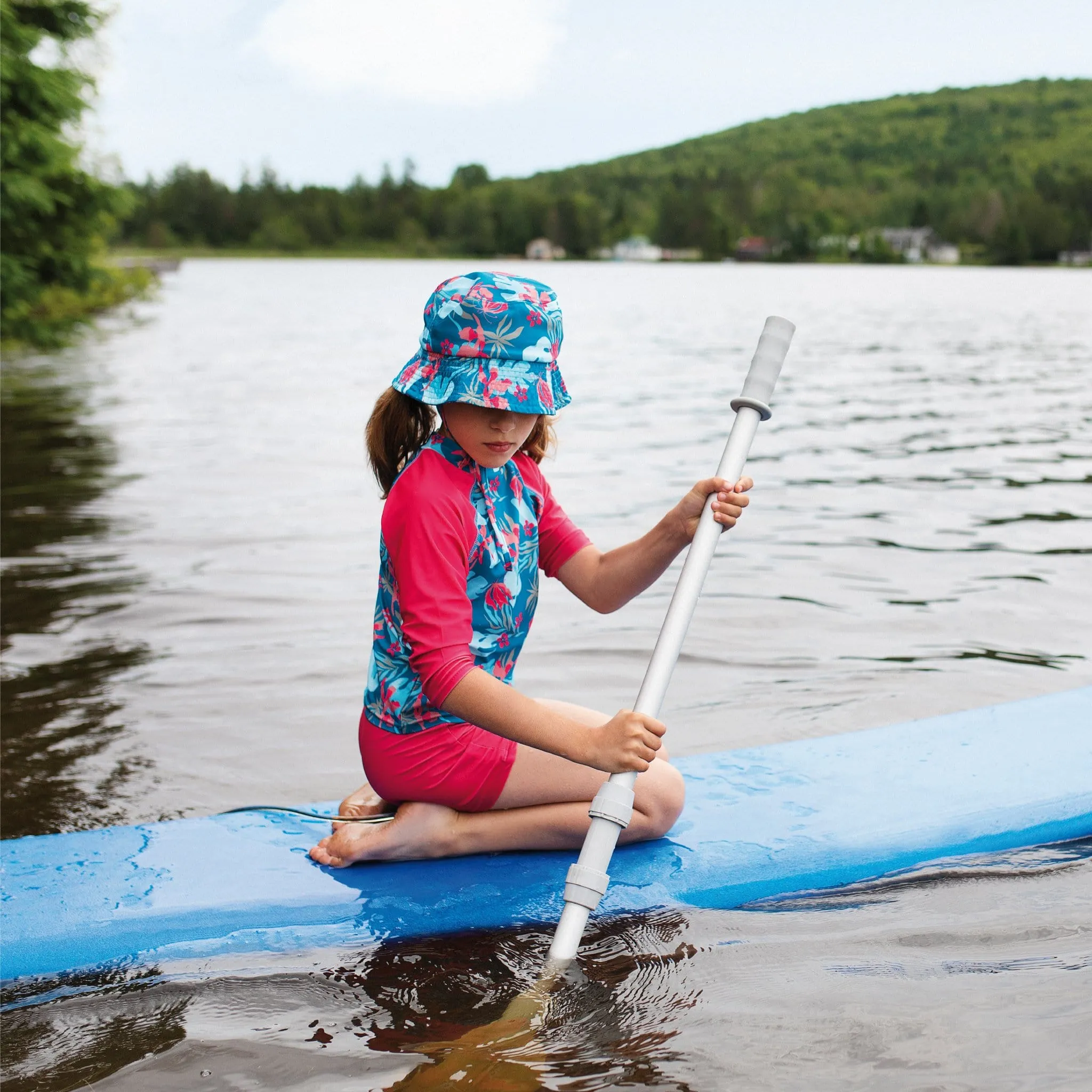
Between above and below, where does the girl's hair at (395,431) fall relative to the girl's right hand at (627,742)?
above

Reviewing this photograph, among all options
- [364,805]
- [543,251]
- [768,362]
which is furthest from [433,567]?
[543,251]

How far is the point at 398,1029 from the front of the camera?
7.32ft

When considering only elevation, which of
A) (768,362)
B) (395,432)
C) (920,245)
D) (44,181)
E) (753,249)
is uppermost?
(44,181)

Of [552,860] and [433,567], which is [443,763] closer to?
[552,860]

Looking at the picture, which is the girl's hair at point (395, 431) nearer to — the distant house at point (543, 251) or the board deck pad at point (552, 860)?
the board deck pad at point (552, 860)


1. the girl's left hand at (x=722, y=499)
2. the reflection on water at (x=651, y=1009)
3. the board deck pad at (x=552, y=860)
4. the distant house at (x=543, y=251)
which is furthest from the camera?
the distant house at (x=543, y=251)

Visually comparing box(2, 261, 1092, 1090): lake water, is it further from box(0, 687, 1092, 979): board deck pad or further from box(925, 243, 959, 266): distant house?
box(925, 243, 959, 266): distant house

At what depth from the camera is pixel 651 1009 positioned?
7.50 ft

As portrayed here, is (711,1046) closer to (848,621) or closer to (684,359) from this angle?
(848,621)

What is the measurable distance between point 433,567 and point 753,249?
106 meters

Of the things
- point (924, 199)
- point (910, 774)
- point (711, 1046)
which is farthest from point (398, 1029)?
point (924, 199)

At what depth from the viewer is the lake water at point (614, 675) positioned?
219 centimetres

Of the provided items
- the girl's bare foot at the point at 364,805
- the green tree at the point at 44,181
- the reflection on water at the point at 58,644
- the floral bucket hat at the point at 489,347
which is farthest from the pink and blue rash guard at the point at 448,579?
the green tree at the point at 44,181

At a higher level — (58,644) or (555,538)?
(555,538)
